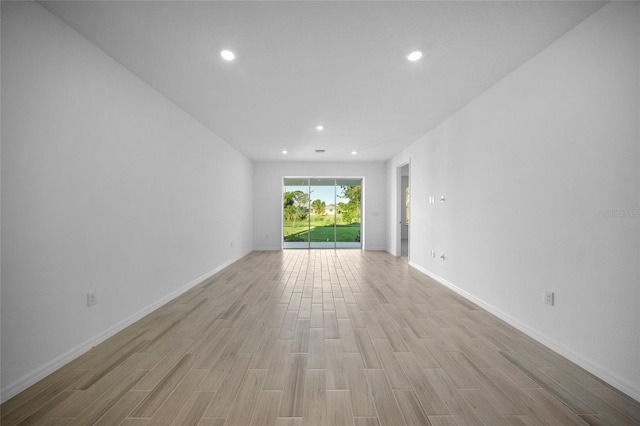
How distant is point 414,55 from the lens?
96.0 inches

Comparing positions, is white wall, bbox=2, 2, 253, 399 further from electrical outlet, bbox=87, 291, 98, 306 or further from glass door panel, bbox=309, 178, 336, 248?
glass door panel, bbox=309, 178, 336, 248

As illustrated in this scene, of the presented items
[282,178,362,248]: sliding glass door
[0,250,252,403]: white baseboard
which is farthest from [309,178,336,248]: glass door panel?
[0,250,252,403]: white baseboard

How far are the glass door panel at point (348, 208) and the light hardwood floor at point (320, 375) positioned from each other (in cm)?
532

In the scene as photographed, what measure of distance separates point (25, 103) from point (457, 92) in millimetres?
4139

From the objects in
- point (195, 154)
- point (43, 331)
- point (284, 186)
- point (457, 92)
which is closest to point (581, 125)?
point (457, 92)

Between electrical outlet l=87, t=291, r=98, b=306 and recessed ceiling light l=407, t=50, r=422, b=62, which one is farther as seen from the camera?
recessed ceiling light l=407, t=50, r=422, b=62

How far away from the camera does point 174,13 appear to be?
6.39 feet

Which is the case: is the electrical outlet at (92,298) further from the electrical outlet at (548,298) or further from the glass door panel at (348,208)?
the glass door panel at (348,208)

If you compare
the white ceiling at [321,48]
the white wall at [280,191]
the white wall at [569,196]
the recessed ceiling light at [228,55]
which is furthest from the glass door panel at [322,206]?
the recessed ceiling light at [228,55]

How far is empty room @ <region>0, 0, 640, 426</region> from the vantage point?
1.66m

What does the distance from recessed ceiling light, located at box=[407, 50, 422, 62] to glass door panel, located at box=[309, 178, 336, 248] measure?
569 cm

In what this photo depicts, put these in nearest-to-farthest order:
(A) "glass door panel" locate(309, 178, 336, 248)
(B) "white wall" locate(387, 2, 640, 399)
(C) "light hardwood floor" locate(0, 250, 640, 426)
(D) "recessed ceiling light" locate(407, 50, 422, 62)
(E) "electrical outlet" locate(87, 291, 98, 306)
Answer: (C) "light hardwood floor" locate(0, 250, 640, 426) → (B) "white wall" locate(387, 2, 640, 399) → (E) "electrical outlet" locate(87, 291, 98, 306) → (D) "recessed ceiling light" locate(407, 50, 422, 62) → (A) "glass door panel" locate(309, 178, 336, 248)

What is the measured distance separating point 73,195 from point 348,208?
707 centimetres

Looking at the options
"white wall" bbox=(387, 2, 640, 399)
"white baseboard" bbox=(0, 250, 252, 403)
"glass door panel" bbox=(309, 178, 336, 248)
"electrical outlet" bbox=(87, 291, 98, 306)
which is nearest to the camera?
"white baseboard" bbox=(0, 250, 252, 403)
